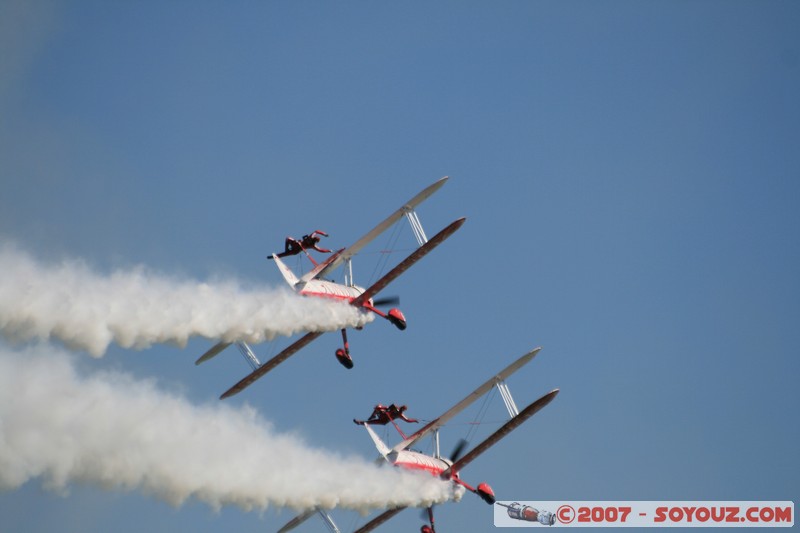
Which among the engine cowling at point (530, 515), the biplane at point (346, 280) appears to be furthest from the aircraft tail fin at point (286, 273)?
the engine cowling at point (530, 515)

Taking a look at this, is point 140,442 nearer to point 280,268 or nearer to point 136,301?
point 136,301

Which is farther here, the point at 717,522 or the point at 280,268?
the point at 717,522

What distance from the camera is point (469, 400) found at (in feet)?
226

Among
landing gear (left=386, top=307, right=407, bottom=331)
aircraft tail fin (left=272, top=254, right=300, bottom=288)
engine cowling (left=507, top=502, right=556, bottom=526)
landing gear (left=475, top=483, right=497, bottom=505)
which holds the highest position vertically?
aircraft tail fin (left=272, top=254, right=300, bottom=288)

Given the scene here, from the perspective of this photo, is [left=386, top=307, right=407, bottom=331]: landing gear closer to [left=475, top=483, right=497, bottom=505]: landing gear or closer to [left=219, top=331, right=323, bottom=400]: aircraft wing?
[left=219, top=331, right=323, bottom=400]: aircraft wing

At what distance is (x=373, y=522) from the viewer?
70.5m

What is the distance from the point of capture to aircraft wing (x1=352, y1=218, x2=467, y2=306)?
6359cm

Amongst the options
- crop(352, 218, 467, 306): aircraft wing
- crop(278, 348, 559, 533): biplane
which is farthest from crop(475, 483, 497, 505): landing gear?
crop(352, 218, 467, 306): aircraft wing

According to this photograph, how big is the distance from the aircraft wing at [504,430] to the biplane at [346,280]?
221 inches

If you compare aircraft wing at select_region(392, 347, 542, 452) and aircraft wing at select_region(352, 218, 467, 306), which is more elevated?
aircraft wing at select_region(352, 218, 467, 306)

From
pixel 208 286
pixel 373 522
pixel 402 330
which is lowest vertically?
pixel 373 522

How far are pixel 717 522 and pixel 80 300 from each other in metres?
29.5

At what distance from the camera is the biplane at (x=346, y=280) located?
63.8m

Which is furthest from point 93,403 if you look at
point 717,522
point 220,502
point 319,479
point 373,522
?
point 717,522
